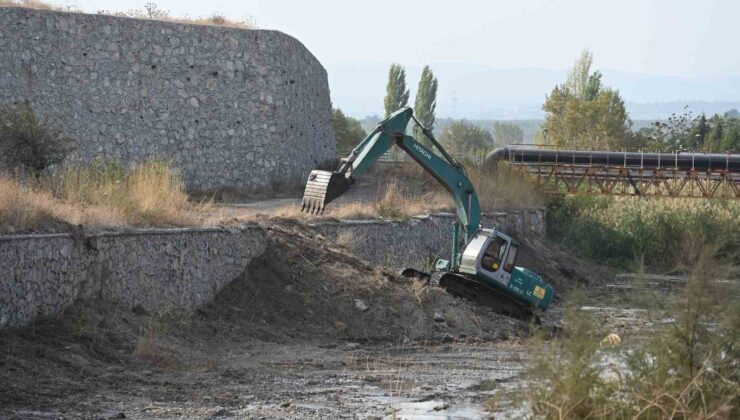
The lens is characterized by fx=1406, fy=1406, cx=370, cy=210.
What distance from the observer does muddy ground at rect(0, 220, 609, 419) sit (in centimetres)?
1794

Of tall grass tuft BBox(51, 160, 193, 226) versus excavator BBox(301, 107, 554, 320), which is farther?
excavator BBox(301, 107, 554, 320)

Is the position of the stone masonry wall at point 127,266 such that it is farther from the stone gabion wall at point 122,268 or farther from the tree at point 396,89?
the tree at point 396,89

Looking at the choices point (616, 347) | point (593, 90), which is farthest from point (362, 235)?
point (593, 90)

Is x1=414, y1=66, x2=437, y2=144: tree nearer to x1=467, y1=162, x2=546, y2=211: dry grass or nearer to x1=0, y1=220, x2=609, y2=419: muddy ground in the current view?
x1=467, y1=162, x2=546, y2=211: dry grass

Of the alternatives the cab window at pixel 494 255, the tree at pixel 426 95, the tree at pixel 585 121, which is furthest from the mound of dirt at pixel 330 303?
the tree at pixel 426 95

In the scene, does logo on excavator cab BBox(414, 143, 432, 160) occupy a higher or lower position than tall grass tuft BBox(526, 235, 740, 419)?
higher

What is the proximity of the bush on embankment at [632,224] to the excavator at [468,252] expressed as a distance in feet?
83.0

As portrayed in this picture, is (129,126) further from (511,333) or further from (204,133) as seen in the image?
(511,333)

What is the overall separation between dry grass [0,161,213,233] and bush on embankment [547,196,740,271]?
97.6 ft

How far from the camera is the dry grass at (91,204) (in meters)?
21.7

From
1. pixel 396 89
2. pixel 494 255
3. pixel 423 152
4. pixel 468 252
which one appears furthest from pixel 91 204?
pixel 396 89

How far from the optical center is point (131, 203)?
25.8 metres

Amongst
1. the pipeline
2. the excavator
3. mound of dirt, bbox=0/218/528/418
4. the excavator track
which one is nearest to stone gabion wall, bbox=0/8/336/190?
the pipeline

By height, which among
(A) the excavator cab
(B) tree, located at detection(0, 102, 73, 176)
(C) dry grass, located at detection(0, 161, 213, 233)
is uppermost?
(B) tree, located at detection(0, 102, 73, 176)
